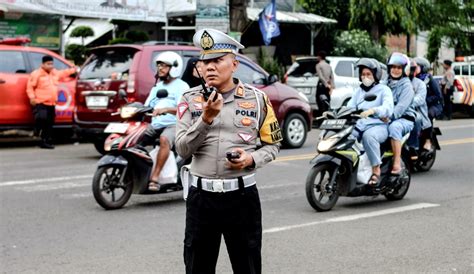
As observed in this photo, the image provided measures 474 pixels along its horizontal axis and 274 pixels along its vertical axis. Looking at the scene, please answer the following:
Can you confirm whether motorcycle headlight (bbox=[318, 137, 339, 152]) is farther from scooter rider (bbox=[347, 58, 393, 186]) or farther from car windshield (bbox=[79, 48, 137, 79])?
car windshield (bbox=[79, 48, 137, 79])

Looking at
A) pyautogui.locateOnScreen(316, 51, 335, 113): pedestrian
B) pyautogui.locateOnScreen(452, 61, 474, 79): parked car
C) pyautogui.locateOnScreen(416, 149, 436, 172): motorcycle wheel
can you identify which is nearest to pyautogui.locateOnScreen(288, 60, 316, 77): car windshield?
pyautogui.locateOnScreen(316, 51, 335, 113): pedestrian

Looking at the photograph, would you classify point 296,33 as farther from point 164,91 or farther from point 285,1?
point 164,91

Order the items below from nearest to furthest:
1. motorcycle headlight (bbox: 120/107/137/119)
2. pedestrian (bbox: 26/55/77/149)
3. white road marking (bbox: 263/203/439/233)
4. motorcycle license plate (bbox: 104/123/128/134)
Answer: white road marking (bbox: 263/203/439/233) < motorcycle headlight (bbox: 120/107/137/119) < motorcycle license plate (bbox: 104/123/128/134) < pedestrian (bbox: 26/55/77/149)

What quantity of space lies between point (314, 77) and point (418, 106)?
10.2 metres

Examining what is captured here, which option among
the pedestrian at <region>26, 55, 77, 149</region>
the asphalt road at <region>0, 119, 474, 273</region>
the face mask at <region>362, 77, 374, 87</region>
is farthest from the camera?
the pedestrian at <region>26, 55, 77, 149</region>

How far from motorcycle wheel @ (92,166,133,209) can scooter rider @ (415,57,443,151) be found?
4.79m

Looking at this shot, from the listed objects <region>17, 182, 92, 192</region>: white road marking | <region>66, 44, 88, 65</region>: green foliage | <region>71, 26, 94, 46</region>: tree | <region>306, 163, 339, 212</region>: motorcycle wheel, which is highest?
<region>71, 26, 94, 46</region>: tree

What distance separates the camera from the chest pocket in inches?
170

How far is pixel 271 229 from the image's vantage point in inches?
309

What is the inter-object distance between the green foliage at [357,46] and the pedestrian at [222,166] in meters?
23.7

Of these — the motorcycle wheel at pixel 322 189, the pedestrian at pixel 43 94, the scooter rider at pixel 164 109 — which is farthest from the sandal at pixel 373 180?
the pedestrian at pixel 43 94

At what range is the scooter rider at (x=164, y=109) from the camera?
889 centimetres

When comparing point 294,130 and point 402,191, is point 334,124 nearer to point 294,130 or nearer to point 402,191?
point 402,191

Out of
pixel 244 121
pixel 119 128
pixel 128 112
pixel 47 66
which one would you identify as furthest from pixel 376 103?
pixel 47 66
